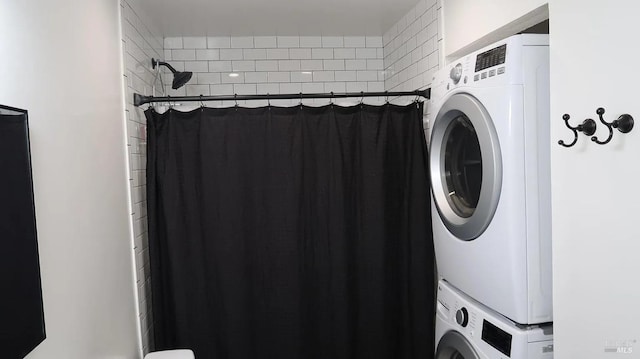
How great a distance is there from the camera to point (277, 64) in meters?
3.03

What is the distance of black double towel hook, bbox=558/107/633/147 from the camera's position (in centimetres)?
97

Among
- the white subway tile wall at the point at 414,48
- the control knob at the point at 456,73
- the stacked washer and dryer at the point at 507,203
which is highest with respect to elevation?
the white subway tile wall at the point at 414,48

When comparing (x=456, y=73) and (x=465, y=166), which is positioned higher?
(x=456, y=73)

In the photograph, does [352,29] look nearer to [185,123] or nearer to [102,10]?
[185,123]

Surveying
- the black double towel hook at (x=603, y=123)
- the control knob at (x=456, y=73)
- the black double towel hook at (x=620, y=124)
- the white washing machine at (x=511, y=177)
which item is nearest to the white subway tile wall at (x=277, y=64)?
the control knob at (x=456, y=73)

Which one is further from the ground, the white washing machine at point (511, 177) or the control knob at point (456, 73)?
the control knob at point (456, 73)

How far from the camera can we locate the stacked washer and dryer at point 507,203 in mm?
1318

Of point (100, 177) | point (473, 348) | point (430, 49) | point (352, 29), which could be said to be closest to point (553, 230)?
point (473, 348)

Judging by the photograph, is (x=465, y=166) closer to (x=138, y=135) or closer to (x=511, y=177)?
(x=511, y=177)

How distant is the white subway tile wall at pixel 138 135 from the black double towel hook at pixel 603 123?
1859mm

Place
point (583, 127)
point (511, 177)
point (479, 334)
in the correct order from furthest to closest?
point (479, 334) → point (511, 177) → point (583, 127)

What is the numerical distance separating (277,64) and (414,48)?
1.07m

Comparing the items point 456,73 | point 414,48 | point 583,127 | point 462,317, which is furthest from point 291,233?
point 583,127

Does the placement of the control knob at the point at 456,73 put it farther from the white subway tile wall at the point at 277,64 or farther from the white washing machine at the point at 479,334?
the white subway tile wall at the point at 277,64
